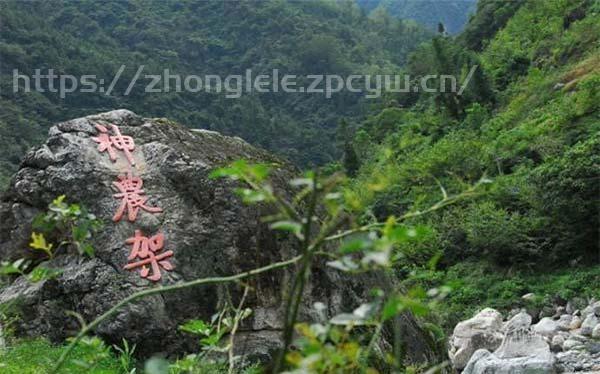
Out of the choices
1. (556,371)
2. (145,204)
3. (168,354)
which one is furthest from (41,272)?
(556,371)

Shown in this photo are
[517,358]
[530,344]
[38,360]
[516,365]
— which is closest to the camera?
[38,360]

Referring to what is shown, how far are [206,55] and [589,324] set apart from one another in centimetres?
4356

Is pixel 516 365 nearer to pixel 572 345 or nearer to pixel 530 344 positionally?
pixel 530 344

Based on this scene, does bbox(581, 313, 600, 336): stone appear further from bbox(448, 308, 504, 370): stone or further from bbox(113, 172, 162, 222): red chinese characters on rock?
bbox(113, 172, 162, 222): red chinese characters on rock

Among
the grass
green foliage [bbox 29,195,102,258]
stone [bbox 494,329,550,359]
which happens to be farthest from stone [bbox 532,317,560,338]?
green foliage [bbox 29,195,102,258]

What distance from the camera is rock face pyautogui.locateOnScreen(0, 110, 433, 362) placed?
18.8ft

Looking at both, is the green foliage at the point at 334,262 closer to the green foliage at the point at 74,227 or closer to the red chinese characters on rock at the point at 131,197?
the green foliage at the point at 74,227

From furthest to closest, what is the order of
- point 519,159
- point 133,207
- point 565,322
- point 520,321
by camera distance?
point 519,159 → point 520,321 → point 565,322 → point 133,207

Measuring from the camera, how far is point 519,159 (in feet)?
67.8

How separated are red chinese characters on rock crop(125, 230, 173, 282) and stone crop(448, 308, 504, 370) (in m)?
6.24

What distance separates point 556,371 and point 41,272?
31.1ft

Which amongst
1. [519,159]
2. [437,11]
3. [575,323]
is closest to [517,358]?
[575,323]

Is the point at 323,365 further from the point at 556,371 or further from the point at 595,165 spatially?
the point at 595,165

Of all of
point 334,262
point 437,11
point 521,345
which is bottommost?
point 521,345
